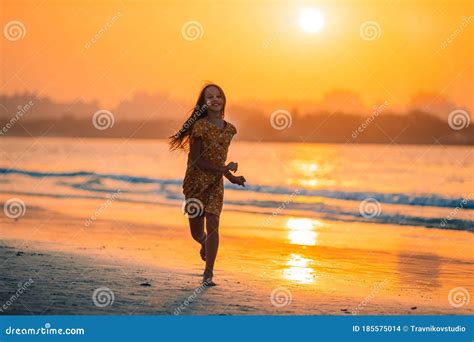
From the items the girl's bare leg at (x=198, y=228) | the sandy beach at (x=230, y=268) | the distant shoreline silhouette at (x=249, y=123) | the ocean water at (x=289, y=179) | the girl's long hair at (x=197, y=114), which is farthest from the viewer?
the distant shoreline silhouette at (x=249, y=123)

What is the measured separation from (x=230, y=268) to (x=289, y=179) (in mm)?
11283

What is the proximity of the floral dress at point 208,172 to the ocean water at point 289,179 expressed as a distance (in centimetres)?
591

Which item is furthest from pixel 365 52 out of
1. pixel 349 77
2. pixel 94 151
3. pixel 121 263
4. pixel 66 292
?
pixel 94 151

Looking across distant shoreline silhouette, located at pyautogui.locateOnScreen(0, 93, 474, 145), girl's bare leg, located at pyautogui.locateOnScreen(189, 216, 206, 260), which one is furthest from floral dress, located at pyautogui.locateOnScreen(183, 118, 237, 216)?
distant shoreline silhouette, located at pyautogui.locateOnScreen(0, 93, 474, 145)

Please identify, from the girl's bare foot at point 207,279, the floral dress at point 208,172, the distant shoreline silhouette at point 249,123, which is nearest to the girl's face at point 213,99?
the floral dress at point 208,172

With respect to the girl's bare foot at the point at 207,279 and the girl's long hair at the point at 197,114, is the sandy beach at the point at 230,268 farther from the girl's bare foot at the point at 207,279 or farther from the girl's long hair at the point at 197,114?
the girl's long hair at the point at 197,114

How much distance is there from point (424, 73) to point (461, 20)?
10164 millimetres

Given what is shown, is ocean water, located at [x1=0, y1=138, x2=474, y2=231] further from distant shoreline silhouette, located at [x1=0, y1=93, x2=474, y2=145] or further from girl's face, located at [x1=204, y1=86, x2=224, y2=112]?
girl's face, located at [x1=204, y1=86, x2=224, y2=112]

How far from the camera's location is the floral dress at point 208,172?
7246 millimetres

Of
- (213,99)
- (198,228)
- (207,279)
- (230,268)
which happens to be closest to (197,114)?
(213,99)

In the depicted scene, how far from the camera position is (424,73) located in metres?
19.6

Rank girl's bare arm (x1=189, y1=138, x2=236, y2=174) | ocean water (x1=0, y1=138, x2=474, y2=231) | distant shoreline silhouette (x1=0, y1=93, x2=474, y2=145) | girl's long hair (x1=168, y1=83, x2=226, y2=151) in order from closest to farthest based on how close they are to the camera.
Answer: girl's bare arm (x1=189, y1=138, x2=236, y2=174)
girl's long hair (x1=168, y1=83, x2=226, y2=151)
ocean water (x1=0, y1=138, x2=474, y2=231)
distant shoreline silhouette (x1=0, y1=93, x2=474, y2=145)

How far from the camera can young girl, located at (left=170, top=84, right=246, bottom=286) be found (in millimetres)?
7223

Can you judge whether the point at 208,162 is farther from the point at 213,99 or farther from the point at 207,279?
the point at 207,279
